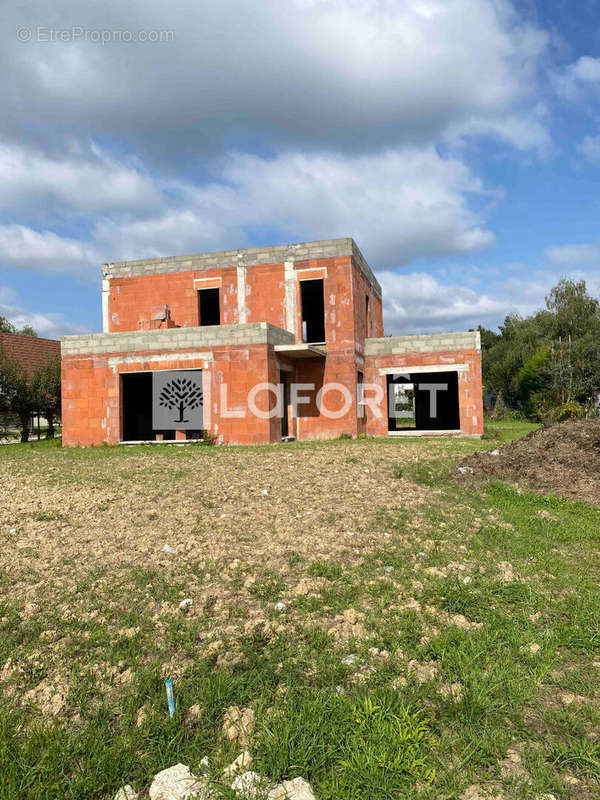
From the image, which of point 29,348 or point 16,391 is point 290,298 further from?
point 29,348

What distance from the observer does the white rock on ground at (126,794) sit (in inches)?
90.7

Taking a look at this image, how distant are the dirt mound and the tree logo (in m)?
9.48

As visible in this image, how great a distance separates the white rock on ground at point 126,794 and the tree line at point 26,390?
22.1 meters

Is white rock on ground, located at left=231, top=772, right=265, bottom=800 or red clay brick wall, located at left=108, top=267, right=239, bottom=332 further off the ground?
red clay brick wall, located at left=108, top=267, right=239, bottom=332

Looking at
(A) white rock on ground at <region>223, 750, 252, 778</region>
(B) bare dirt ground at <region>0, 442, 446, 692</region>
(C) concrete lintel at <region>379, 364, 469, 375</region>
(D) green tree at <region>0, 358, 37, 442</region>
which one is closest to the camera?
(A) white rock on ground at <region>223, 750, 252, 778</region>

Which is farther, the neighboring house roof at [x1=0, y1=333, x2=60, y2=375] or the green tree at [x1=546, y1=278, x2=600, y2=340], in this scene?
the green tree at [x1=546, y1=278, x2=600, y2=340]

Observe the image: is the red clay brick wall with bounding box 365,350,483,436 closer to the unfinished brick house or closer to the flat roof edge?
the unfinished brick house

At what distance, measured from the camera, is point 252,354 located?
1523 centimetres

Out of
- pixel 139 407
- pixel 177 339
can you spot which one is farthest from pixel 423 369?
pixel 139 407

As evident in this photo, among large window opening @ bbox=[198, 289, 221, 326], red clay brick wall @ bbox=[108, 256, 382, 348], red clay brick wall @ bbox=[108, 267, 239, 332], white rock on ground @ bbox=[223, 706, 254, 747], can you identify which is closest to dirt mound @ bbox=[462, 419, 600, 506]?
white rock on ground @ bbox=[223, 706, 254, 747]

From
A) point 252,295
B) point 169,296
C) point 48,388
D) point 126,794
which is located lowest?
point 126,794

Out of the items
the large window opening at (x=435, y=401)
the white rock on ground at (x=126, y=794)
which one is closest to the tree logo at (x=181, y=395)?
the large window opening at (x=435, y=401)

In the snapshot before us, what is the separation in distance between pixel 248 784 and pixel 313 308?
2187 centimetres

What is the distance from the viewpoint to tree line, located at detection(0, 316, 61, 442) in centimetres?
2155
